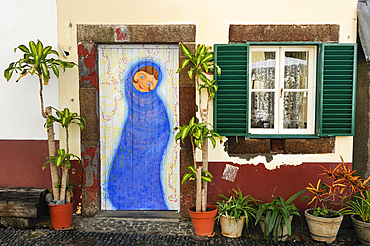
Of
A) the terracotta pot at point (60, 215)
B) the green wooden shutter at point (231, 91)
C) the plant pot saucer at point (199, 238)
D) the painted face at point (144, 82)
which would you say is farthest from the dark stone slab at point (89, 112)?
the plant pot saucer at point (199, 238)

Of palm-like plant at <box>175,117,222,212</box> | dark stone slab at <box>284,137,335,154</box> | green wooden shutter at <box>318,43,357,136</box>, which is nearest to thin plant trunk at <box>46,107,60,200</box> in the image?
palm-like plant at <box>175,117,222,212</box>

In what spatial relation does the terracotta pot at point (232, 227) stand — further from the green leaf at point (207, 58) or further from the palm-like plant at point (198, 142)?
the green leaf at point (207, 58)

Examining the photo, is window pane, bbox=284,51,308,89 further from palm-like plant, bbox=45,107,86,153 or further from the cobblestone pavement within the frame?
palm-like plant, bbox=45,107,86,153

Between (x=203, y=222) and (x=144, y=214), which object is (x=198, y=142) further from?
(x=144, y=214)

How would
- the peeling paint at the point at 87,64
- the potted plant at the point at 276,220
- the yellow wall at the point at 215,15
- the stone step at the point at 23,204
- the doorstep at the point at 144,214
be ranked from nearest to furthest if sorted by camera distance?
the potted plant at the point at 276,220, the stone step at the point at 23,204, the yellow wall at the point at 215,15, the peeling paint at the point at 87,64, the doorstep at the point at 144,214

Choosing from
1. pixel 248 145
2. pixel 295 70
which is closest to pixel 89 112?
pixel 248 145

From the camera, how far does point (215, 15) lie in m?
3.82

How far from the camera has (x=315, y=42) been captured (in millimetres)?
3779

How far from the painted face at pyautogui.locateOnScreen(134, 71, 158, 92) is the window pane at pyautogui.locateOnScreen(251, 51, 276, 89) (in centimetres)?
139

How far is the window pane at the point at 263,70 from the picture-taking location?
3.96 m

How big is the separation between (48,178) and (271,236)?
122 inches

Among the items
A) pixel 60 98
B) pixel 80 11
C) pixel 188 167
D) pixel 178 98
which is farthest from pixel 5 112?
pixel 188 167

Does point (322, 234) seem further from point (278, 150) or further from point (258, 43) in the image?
point (258, 43)

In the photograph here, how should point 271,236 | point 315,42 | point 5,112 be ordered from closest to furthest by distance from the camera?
point 271,236 < point 315,42 < point 5,112
